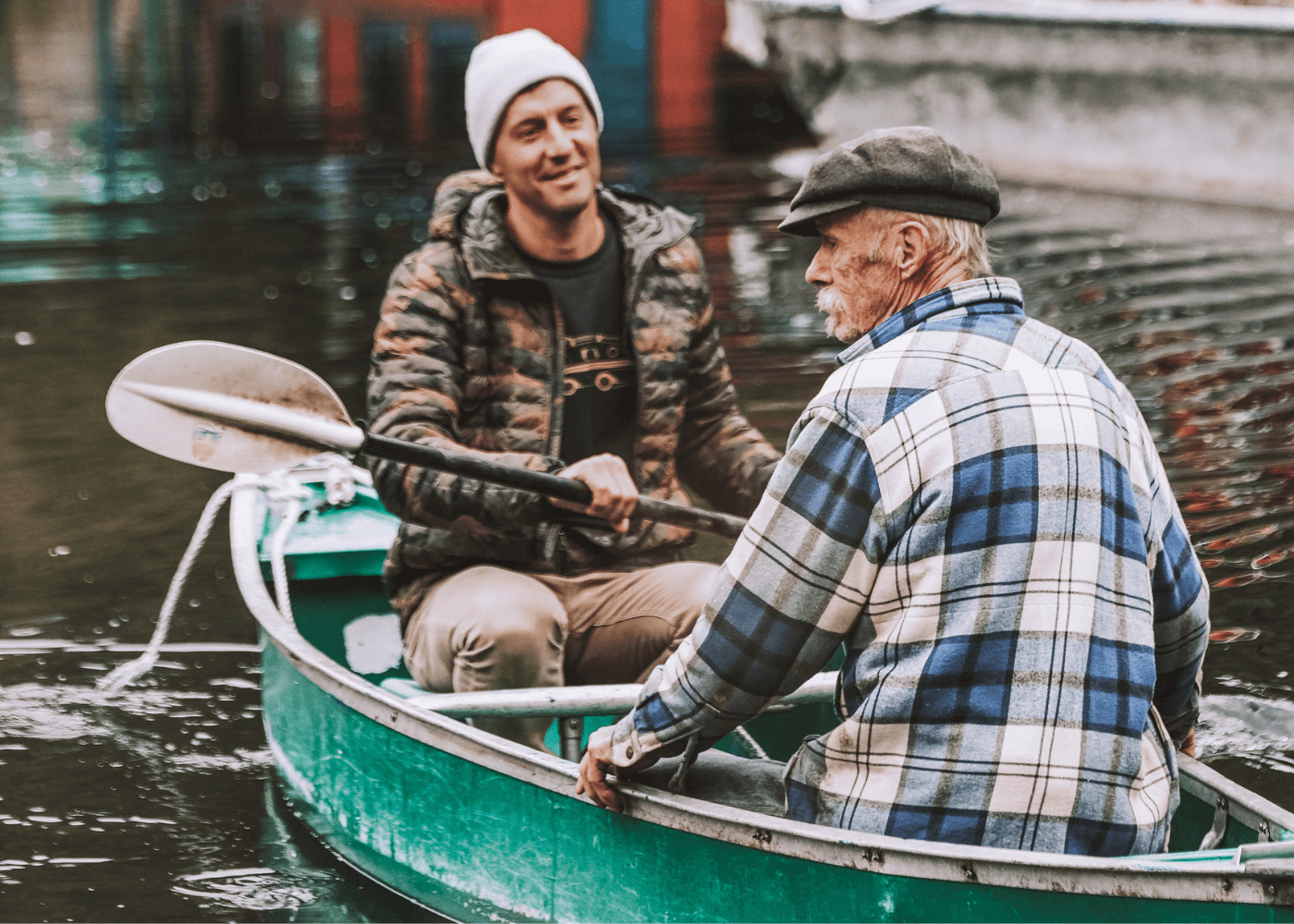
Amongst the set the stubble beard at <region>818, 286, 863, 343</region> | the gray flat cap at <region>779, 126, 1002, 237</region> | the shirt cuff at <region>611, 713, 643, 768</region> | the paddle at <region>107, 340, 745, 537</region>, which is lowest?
the shirt cuff at <region>611, 713, 643, 768</region>

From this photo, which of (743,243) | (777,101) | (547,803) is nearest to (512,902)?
(547,803)

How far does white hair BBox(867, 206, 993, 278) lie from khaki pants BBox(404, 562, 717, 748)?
1.41 m

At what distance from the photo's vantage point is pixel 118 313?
10336 mm

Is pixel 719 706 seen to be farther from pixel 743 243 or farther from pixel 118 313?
pixel 743 243

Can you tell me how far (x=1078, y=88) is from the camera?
14703mm

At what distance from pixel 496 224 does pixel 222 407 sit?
2.43 ft

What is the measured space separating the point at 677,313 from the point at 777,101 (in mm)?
17276

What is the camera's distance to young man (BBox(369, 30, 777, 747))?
3572 millimetres

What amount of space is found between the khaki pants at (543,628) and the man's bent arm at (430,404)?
167mm

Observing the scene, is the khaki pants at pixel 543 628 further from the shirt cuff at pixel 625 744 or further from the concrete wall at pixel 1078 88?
the concrete wall at pixel 1078 88

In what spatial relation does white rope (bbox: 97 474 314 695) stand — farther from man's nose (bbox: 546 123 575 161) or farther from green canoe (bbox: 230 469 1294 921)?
man's nose (bbox: 546 123 575 161)

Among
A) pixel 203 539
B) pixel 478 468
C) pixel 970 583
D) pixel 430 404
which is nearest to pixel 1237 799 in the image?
pixel 970 583

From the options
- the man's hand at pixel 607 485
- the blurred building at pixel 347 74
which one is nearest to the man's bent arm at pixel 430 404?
the man's hand at pixel 607 485

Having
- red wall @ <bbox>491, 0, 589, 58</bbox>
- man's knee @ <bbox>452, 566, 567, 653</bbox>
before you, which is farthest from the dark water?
red wall @ <bbox>491, 0, 589, 58</bbox>
